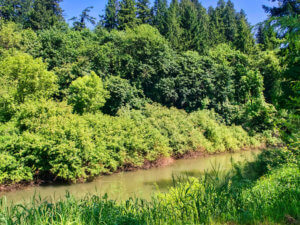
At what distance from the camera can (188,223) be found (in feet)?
9.55

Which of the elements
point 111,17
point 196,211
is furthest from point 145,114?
point 111,17

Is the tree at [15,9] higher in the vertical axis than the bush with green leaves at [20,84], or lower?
higher

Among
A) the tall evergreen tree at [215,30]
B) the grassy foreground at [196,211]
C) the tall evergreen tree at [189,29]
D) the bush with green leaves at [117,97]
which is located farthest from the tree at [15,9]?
the grassy foreground at [196,211]

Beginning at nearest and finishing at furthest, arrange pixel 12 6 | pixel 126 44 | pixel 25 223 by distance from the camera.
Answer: pixel 25 223 → pixel 126 44 → pixel 12 6

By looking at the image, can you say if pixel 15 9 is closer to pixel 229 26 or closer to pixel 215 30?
pixel 215 30

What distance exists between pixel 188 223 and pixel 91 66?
2270 centimetres

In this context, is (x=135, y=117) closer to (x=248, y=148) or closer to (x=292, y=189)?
(x=248, y=148)

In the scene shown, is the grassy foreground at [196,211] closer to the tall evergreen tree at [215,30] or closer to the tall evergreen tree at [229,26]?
the tall evergreen tree at [215,30]

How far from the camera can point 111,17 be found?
41.5 m

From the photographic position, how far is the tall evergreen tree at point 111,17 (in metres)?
41.0

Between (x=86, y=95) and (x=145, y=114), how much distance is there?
5.93 metres

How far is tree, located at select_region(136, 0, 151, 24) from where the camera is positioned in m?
42.9

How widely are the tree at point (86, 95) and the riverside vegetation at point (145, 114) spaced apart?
0.09 meters

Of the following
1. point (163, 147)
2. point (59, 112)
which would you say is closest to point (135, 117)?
point (163, 147)
